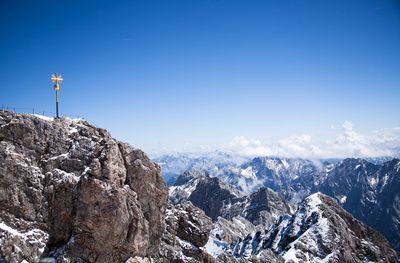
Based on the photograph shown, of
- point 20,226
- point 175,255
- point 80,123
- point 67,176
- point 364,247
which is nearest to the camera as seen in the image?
point 20,226

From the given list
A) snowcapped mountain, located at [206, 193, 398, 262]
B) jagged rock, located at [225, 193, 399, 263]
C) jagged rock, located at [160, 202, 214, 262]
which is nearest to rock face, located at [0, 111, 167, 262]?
jagged rock, located at [160, 202, 214, 262]

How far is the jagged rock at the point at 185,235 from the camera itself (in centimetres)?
6562

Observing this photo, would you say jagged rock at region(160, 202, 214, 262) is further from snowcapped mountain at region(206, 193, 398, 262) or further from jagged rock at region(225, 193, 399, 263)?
jagged rock at region(225, 193, 399, 263)

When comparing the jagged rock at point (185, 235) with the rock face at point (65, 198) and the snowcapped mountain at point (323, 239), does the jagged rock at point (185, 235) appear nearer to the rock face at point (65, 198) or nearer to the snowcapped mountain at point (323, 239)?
the rock face at point (65, 198)

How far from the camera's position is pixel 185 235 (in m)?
71.8

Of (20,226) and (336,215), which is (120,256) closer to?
(20,226)

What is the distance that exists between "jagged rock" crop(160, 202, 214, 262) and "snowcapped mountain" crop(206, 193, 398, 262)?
Result: 12.9m

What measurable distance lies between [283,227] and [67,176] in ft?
268

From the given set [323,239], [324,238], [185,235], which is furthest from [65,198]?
[324,238]

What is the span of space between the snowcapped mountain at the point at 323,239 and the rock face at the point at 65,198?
125 feet

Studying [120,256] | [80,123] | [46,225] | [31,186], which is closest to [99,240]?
[120,256]

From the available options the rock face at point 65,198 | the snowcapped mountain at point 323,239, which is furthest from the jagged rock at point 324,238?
the rock face at point 65,198

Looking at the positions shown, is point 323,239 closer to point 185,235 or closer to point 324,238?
point 324,238

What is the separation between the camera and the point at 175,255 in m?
65.0
